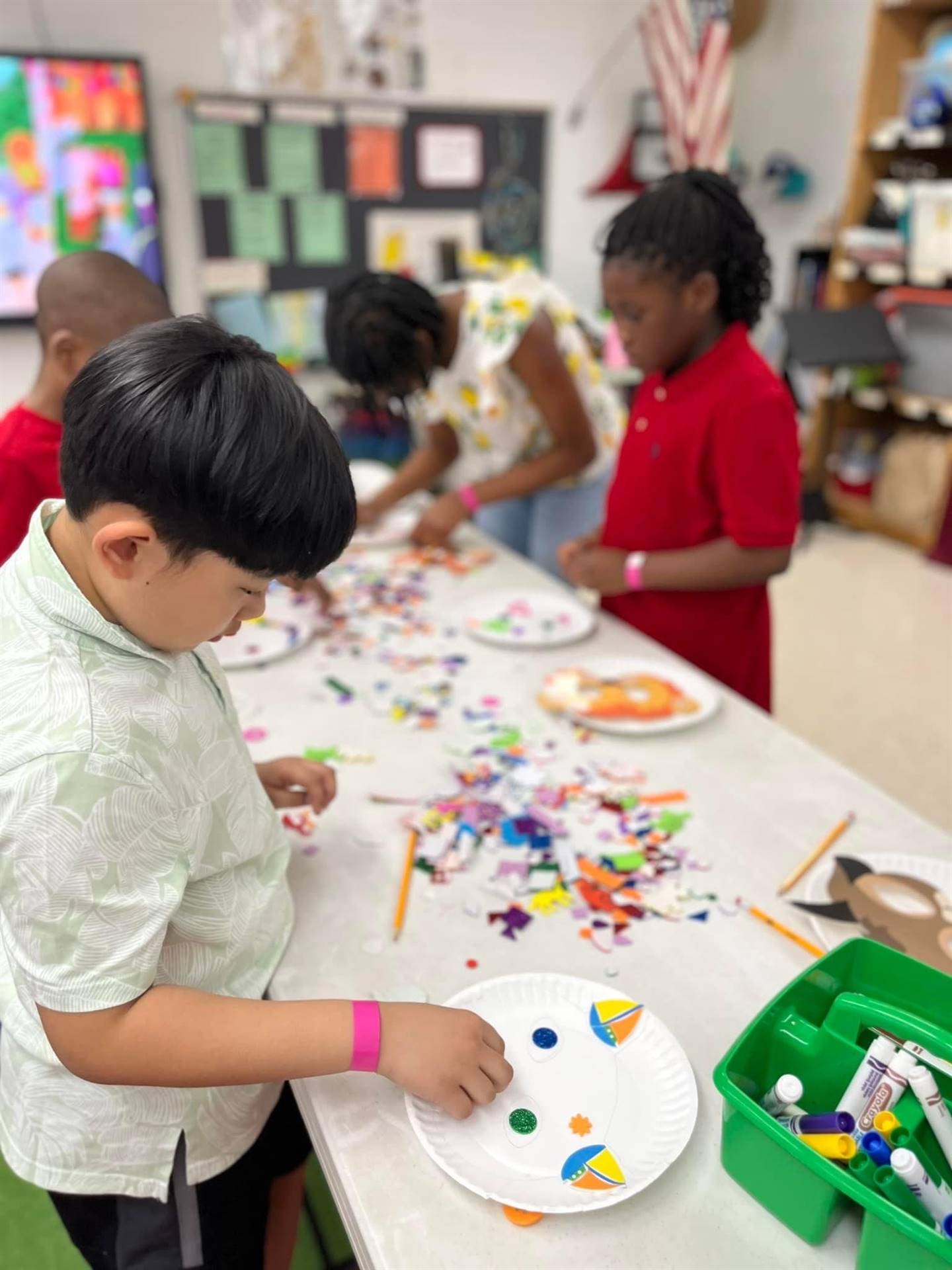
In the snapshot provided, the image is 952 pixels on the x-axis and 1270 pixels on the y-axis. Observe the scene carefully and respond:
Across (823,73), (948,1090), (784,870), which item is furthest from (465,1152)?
(823,73)

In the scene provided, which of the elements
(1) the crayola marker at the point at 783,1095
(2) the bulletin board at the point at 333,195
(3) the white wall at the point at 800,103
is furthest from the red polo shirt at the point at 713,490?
(3) the white wall at the point at 800,103

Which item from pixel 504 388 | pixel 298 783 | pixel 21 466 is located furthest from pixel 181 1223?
pixel 504 388

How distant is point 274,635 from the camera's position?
5.07 feet

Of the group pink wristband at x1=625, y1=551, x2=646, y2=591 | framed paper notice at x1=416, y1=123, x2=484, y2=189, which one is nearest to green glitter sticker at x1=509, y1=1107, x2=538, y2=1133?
pink wristband at x1=625, y1=551, x2=646, y2=591

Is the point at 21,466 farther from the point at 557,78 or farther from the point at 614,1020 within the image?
the point at 557,78

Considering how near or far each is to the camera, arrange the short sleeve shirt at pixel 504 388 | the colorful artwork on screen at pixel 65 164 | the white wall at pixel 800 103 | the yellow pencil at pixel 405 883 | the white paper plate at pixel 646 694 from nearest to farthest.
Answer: the yellow pencil at pixel 405 883
the white paper plate at pixel 646 694
the short sleeve shirt at pixel 504 388
the colorful artwork on screen at pixel 65 164
the white wall at pixel 800 103

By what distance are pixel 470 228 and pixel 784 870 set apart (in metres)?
3.67

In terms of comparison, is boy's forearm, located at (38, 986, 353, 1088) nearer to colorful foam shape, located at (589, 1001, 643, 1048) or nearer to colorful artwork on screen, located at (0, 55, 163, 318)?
colorful foam shape, located at (589, 1001, 643, 1048)

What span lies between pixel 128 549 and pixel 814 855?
2.45 ft

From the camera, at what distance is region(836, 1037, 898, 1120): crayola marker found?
0.62m

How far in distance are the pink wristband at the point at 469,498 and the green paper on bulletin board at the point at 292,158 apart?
232cm

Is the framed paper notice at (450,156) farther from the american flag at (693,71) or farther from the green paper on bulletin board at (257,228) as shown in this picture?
the american flag at (693,71)

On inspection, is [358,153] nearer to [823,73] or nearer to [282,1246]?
[823,73]

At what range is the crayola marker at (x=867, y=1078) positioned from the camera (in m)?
0.62
